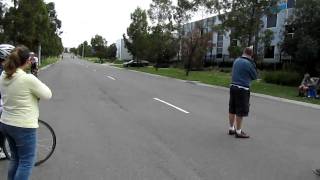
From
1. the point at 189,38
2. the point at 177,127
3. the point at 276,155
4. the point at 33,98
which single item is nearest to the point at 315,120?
the point at 177,127

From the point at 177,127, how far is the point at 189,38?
36.1m

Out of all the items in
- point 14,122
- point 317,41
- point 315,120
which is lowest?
point 315,120

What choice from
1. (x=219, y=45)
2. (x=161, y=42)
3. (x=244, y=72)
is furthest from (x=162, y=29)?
(x=244, y=72)

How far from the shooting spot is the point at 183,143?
29.6 feet

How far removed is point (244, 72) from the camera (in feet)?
32.6

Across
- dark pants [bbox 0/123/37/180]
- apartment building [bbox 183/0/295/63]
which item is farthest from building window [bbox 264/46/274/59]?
dark pants [bbox 0/123/37/180]

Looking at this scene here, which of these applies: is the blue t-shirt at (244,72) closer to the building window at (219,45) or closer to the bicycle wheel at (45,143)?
the bicycle wheel at (45,143)

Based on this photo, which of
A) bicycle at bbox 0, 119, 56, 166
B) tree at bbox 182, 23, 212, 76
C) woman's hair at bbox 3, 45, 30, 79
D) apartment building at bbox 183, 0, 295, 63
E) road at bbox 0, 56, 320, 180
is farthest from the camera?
tree at bbox 182, 23, 212, 76

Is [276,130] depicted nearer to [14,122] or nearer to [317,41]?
[14,122]

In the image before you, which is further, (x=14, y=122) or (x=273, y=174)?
(x=273, y=174)

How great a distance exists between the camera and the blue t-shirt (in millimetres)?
9914

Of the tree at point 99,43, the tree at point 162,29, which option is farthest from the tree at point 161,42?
the tree at point 99,43

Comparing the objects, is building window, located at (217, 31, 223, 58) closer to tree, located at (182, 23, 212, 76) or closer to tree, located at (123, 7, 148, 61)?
tree, located at (123, 7, 148, 61)

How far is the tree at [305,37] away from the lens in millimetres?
26656
